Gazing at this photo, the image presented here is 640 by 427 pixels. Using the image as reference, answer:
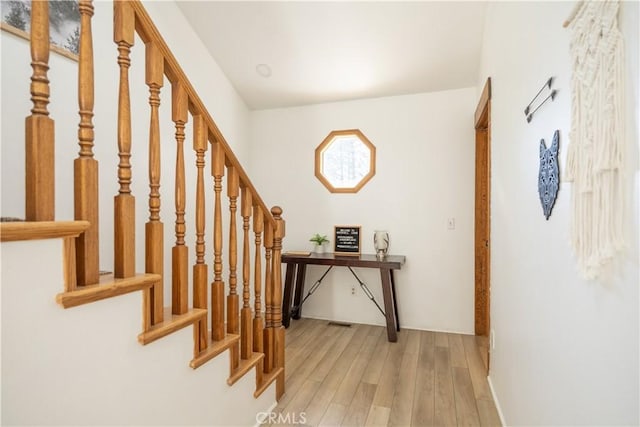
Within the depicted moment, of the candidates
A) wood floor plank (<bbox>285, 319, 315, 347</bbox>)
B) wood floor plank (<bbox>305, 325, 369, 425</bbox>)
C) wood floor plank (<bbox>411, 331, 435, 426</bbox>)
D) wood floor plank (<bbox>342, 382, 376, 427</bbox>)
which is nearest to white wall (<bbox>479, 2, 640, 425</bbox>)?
wood floor plank (<bbox>411, 331, 435, 426</bbox>)

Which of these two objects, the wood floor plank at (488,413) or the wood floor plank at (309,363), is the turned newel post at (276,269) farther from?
the wood floor plank at (488,413)

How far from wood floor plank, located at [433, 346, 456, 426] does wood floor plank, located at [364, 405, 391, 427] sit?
0.91 feet

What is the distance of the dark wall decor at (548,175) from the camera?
107 cm

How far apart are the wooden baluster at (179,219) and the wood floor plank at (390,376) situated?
141 centimetres

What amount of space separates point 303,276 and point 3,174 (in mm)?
2504

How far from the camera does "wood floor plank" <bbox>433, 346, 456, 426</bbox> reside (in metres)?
1.85

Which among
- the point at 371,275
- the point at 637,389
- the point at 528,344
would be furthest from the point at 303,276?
the point at 637,389

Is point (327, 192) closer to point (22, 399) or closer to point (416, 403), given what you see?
point (416, 403)

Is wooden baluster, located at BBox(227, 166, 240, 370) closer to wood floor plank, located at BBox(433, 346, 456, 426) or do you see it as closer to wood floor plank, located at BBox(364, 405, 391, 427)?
wood floor plank, located at BBox(364, 405, 391, 427)

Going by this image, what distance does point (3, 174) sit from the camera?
1701 mm

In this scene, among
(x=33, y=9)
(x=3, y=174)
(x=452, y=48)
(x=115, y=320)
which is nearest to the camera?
(x=33, y=9)

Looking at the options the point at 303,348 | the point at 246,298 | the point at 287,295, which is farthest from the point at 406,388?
the point at 287,295

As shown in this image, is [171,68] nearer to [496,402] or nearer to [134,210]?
[134,210]

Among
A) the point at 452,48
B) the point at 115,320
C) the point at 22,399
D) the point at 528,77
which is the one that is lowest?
the point at 22,399
